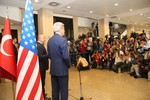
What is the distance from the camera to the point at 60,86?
2.72m

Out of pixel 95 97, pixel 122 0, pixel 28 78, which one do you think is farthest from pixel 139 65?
pixel 28 78

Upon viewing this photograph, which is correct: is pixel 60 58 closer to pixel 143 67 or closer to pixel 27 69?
pixel 27 69

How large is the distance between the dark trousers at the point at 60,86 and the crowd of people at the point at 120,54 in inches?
88.7

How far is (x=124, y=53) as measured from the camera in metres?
7.08

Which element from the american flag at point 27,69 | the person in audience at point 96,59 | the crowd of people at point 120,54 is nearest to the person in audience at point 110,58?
the crowd of people at point 120,54

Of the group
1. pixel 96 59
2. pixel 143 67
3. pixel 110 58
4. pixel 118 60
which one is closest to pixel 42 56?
pixel 143 67

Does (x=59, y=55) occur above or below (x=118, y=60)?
above

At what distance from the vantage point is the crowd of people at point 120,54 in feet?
18.5

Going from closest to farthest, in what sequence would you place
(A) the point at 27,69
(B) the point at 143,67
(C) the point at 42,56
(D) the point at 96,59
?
(A) the point at 27,69
(C) the point at 42,56
(B) the point at 143,67
(D) the point at 96,59

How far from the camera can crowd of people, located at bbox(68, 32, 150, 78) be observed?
563 centimetres

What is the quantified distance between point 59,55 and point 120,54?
4864 mm

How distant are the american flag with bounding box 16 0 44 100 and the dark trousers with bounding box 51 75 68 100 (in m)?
0.56

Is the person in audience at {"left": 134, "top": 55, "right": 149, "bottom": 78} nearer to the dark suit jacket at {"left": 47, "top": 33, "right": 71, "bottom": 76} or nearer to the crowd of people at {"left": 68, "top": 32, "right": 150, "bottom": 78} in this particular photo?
the crowd of people at {"left": 68, "top": 32, "right": 150, "bottom": 78}

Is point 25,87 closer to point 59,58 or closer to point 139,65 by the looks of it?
point 59,58
